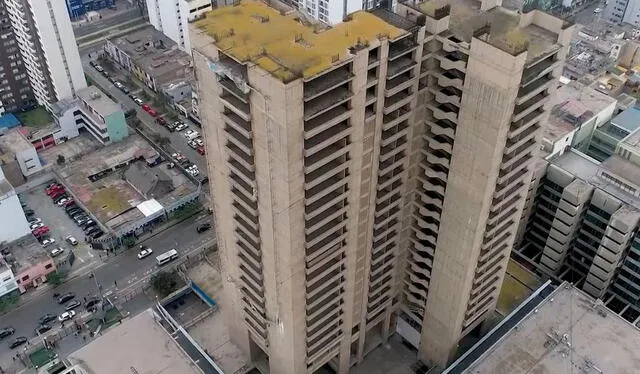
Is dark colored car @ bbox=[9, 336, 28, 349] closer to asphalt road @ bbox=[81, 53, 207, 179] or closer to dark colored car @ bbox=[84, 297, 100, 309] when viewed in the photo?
dark colored car @ bbox=[84, 297, 100, 309]

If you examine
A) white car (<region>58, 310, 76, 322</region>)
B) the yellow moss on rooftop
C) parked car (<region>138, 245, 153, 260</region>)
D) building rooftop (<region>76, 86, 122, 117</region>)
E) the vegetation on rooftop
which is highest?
the yellow moss on rooftop

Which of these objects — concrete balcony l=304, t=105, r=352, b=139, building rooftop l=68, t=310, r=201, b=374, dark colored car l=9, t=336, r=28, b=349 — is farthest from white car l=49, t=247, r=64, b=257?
concrete balcony l=304, t=105, r=352, b=139

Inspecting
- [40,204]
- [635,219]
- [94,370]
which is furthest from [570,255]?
[40,204]

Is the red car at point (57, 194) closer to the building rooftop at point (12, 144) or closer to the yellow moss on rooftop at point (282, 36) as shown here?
the building rooftop at point (12, 144)

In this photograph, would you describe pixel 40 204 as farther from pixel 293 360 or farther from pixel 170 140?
pixel 293 360

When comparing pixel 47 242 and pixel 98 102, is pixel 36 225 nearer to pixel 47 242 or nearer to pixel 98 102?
pixel 47 242

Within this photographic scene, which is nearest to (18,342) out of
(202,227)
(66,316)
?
(66,316)
